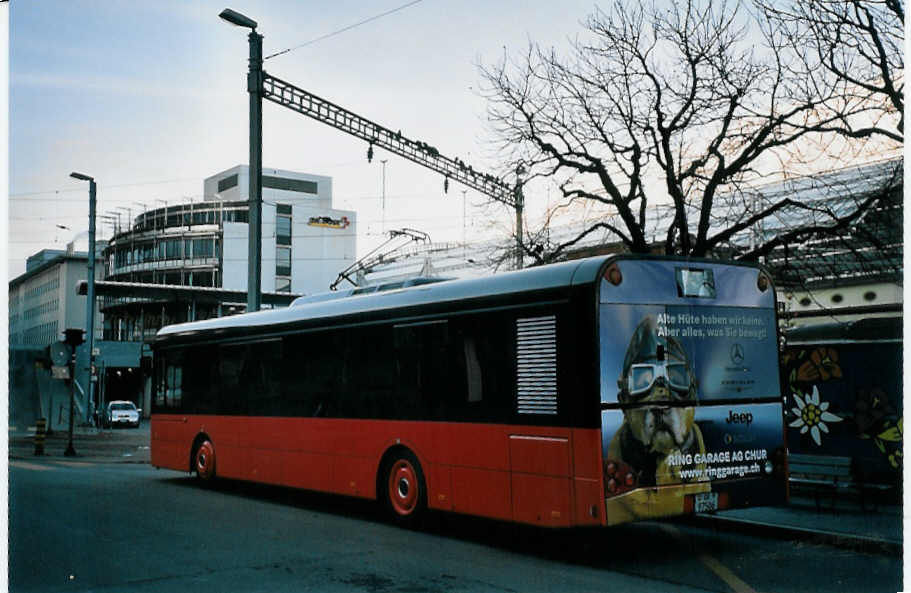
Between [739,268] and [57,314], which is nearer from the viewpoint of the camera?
[739,268]

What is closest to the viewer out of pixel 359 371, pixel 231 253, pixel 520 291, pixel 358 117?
pixel 520 291

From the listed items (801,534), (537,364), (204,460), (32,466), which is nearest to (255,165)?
(204,460)

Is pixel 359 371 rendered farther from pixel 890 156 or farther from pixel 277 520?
pixel 890 156

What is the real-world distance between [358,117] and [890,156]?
11.0m

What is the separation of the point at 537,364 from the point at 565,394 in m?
0.50

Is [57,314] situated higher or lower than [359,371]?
higher

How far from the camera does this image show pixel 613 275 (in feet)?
29.9

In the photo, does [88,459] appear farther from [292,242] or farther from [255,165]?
[292,242]

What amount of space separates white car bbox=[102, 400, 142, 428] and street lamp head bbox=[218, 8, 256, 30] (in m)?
36.5

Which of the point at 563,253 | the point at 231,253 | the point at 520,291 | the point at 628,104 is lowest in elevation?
the point at 520,291

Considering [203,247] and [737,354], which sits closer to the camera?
[737,354]

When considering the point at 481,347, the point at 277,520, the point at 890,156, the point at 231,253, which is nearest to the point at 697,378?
the point at 481,347

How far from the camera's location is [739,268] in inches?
392

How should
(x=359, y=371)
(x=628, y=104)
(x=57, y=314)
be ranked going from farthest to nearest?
1. (x=57, y=314)
2. (x=628, y=104)
3. (x=359, y=371)
